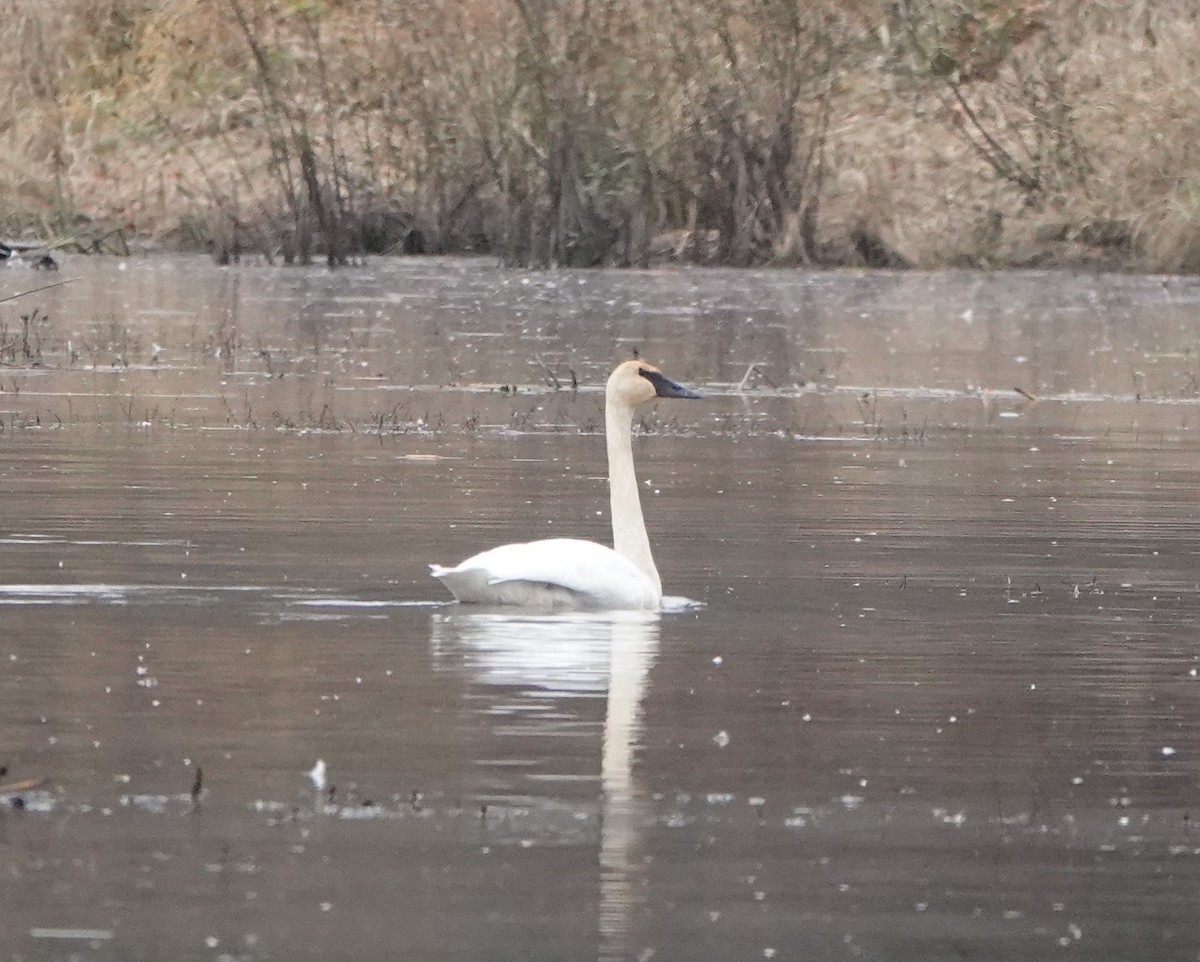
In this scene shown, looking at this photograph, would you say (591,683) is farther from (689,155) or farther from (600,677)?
(689,155)

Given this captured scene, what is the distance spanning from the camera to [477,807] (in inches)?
271

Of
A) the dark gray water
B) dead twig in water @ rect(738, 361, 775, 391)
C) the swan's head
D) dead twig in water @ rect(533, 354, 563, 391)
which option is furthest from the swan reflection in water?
dead twig in water @ rect(738, 361, 775, 391)

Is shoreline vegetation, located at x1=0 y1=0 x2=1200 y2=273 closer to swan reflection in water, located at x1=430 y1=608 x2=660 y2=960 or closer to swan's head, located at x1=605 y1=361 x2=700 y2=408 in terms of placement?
swan's head, located at x1=605 y1=361 x2=700 y2=408

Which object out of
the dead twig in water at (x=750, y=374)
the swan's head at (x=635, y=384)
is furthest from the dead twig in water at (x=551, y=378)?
the swan's head at (x=635, y=384)

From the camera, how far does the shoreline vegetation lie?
112ft

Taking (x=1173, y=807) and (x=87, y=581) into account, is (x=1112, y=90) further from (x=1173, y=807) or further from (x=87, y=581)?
(x=1173, y=807)

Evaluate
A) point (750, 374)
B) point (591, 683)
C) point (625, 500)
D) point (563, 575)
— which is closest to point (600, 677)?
point (591, 683)

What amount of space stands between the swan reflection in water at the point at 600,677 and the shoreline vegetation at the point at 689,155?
23165 millimetres

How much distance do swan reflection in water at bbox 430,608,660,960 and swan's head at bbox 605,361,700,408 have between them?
1701mm

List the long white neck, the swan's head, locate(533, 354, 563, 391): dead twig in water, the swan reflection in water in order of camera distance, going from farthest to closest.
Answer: locate(533, 354, 563, 391): dead twig in water
the swan's head
the long white neck
the swan reflection in water

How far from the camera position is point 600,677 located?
8.94 meters

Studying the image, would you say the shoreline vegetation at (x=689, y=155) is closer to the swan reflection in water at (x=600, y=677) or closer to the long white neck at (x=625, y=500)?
the long white neck at (x=625, y=500)

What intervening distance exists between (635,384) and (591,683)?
11.1ft

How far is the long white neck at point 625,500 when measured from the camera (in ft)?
35.3
